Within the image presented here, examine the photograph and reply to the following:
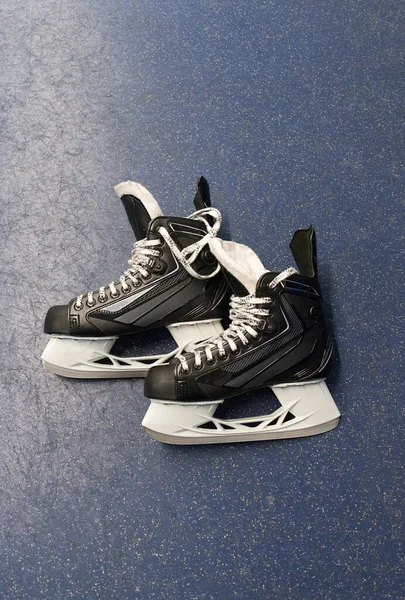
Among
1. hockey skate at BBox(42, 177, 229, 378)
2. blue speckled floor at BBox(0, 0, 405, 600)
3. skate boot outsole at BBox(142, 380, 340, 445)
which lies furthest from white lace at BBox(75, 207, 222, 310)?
skate boot outsole at BBox(142, 380, 340, 445)

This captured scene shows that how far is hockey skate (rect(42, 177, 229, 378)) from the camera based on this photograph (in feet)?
3.35

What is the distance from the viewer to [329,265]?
1115 mm

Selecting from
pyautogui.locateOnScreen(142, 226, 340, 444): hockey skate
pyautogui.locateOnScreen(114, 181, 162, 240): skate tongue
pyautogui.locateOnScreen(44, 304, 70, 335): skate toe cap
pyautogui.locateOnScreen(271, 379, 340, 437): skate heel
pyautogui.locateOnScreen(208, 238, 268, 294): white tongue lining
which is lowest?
pyautogui.locateOnScreen(271, 379, 340, 437): skate heel

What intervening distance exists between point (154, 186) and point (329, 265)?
0.36 meters

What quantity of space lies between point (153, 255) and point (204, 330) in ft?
0.49

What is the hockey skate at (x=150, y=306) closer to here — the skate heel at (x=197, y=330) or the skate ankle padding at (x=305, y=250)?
the skate heel at (x=197, y=330)

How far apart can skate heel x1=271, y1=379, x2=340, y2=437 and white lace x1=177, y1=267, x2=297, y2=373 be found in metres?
0.10

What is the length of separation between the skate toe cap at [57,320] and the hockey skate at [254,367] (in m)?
0.18

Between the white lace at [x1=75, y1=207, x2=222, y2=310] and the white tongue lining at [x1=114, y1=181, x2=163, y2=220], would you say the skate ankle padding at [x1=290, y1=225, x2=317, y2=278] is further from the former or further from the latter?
the white tongue lining at [x1=114, y1=181, x2=163, y2=220]

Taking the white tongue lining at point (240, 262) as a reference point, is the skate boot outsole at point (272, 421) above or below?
below

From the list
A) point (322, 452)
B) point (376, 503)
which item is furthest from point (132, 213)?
point (376, 503)

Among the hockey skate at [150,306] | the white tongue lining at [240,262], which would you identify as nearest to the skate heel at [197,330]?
the hockey skate at [150,306]

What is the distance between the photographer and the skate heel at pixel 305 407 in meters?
0.98

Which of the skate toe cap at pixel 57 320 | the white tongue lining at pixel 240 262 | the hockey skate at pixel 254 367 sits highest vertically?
the white tongue lining at pixel 240 262
